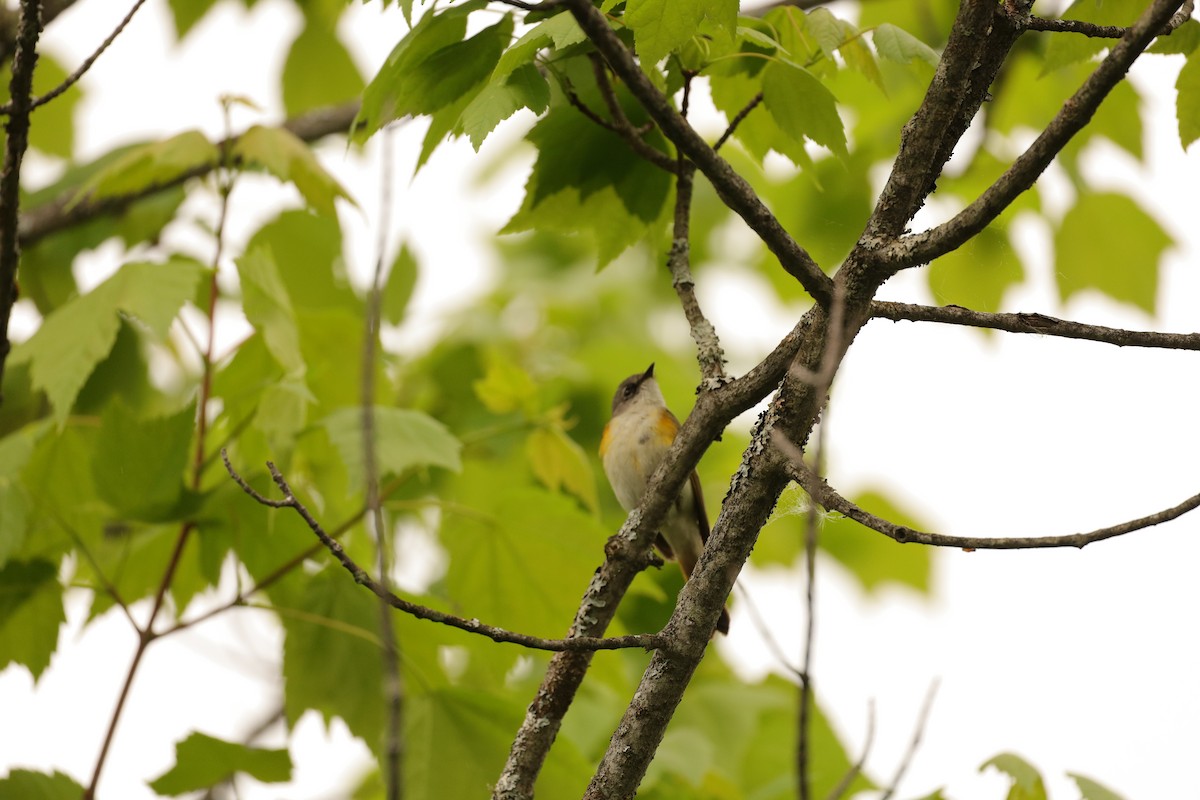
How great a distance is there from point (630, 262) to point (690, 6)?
6423 mm

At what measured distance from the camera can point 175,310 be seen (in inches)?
107

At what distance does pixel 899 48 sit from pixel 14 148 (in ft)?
6.18

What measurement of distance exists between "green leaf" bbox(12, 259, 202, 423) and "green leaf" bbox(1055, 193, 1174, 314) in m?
3.49

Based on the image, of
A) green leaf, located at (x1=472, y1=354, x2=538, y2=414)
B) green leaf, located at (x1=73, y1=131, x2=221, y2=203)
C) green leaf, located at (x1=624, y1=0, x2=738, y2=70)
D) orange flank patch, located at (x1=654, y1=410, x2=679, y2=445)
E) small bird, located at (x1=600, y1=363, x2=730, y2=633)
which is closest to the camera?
green leaf, located at (x1=624, y1=0, x2=738, y2=70)

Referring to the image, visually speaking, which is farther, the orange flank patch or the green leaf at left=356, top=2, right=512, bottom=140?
the orange flank patch

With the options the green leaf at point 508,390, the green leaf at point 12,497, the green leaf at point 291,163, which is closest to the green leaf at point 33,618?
the green leaf at point 12,497

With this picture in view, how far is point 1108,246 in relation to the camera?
Result: 15.3 ft

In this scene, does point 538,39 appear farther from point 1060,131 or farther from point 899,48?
point 1060,131

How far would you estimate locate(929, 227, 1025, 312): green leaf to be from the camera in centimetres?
215

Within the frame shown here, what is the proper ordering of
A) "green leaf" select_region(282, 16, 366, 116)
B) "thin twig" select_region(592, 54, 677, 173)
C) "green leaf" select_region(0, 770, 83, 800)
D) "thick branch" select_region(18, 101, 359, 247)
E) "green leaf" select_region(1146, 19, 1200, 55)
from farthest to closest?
"green leaf" select_region(282, 16, 366, 116) → "thick branch" select_region(18, 101, 359, 247) → "green leaf" select_region(0, 770, 83, 800) → "thin twig" select_region(592, 54, 677, 173) → "green leaf" select_region(1146, 19, 1200, 55)

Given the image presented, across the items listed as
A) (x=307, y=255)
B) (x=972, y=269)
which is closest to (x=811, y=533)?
(x=972, y=269)

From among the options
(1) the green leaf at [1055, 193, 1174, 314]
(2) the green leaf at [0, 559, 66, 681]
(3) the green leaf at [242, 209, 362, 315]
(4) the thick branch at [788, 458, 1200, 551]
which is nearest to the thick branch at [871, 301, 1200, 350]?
(4) the thick branch at [788, 458, 1200, 551]

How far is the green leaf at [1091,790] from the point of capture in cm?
255

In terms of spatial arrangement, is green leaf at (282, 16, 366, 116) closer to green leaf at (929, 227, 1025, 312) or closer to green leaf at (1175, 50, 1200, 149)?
green leaf at (929, 227, 1025, 312)
